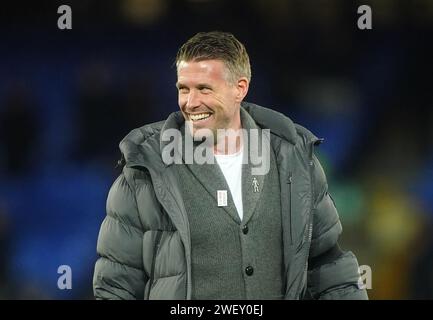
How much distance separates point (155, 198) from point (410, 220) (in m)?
1.15

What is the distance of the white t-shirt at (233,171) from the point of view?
2.31 meters

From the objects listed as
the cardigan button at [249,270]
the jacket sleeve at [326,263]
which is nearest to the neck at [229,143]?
the jacket sleeve at [326,263]

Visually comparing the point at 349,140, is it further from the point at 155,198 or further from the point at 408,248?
the point at 155,198

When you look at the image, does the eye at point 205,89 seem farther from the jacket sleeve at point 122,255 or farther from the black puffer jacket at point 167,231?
the jacket sleeve at point 122,255

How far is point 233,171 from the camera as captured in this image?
2352mm

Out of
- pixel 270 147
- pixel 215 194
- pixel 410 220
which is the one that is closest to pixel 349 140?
pixel 410 220

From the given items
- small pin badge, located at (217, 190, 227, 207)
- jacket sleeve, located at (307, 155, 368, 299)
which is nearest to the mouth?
small pin badge, located at (217, 190, 227, 207)

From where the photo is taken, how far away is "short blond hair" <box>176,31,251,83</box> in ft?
7.54

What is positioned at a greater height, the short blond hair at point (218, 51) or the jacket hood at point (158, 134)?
the short blond hair at point (218, 51)

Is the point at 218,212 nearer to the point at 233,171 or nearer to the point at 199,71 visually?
the point at 233,171

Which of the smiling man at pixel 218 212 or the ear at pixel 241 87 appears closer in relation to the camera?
the smiling man at pixel 218 212

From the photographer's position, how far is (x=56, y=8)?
9.36ft

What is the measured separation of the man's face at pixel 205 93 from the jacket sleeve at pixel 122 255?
302mm

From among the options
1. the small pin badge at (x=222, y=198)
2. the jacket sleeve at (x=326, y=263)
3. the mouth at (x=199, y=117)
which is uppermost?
the mouth at (x=199, y=117)
